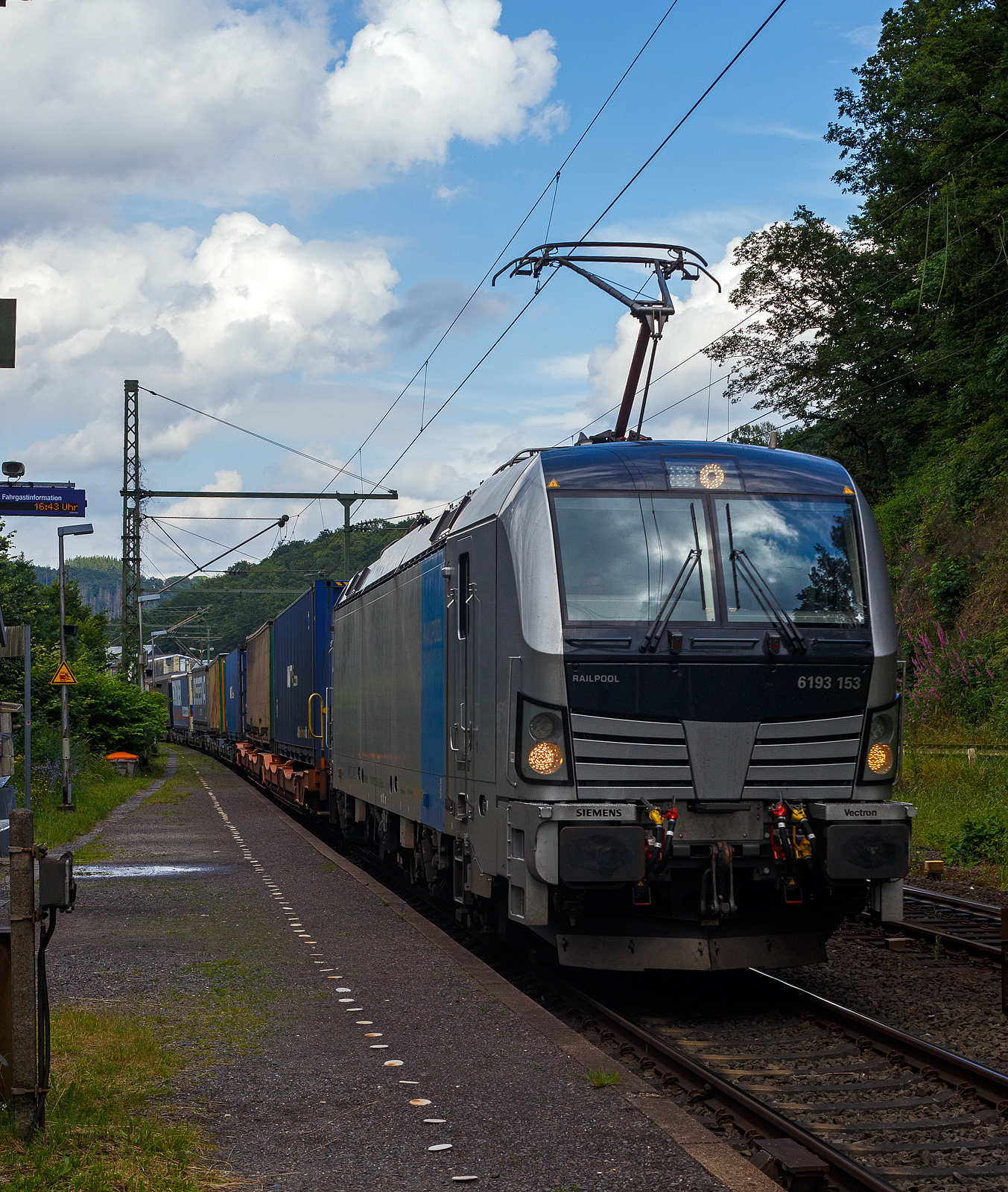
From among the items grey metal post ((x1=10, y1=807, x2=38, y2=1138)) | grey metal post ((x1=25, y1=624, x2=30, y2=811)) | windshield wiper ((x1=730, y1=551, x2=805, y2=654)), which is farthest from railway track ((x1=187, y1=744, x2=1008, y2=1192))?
grey metal post ((x1=25, y1=624, x2=30, y2=811))

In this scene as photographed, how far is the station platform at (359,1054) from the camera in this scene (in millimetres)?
5363

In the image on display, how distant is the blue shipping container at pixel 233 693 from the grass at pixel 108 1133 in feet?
101

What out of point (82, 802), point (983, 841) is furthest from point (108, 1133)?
point (82, 802)

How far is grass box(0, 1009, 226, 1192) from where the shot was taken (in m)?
5.13

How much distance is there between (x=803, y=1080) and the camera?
675cm

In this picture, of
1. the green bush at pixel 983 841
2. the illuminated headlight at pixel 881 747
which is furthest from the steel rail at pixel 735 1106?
the green bush at pixel 983 841

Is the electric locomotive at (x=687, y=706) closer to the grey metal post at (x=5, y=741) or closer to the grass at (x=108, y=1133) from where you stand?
the grass at (x=108, y=1133)

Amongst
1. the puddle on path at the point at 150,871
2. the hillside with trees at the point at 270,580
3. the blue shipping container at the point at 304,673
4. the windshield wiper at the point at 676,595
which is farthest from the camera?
the hillside with trees at the point at 270,580

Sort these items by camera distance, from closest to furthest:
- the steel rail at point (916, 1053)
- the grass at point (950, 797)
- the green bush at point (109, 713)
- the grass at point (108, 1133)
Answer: the grass at point (108, 1133)
the steel rail at point (916, 1053)
the grass at point (950, 797)
the green bush at point (109, 713)

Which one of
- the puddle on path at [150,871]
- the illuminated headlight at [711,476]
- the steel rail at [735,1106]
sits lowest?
the puddle on path at [150,871]

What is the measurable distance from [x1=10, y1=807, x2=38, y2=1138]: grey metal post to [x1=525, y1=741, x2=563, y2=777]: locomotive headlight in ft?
9.69

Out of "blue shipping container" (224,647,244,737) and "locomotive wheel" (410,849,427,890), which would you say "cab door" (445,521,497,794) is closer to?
"locomotive wheel" (410,849,427,890)

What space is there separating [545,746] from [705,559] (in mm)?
1487

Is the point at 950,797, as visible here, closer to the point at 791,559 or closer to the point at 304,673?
the point at 304,673
